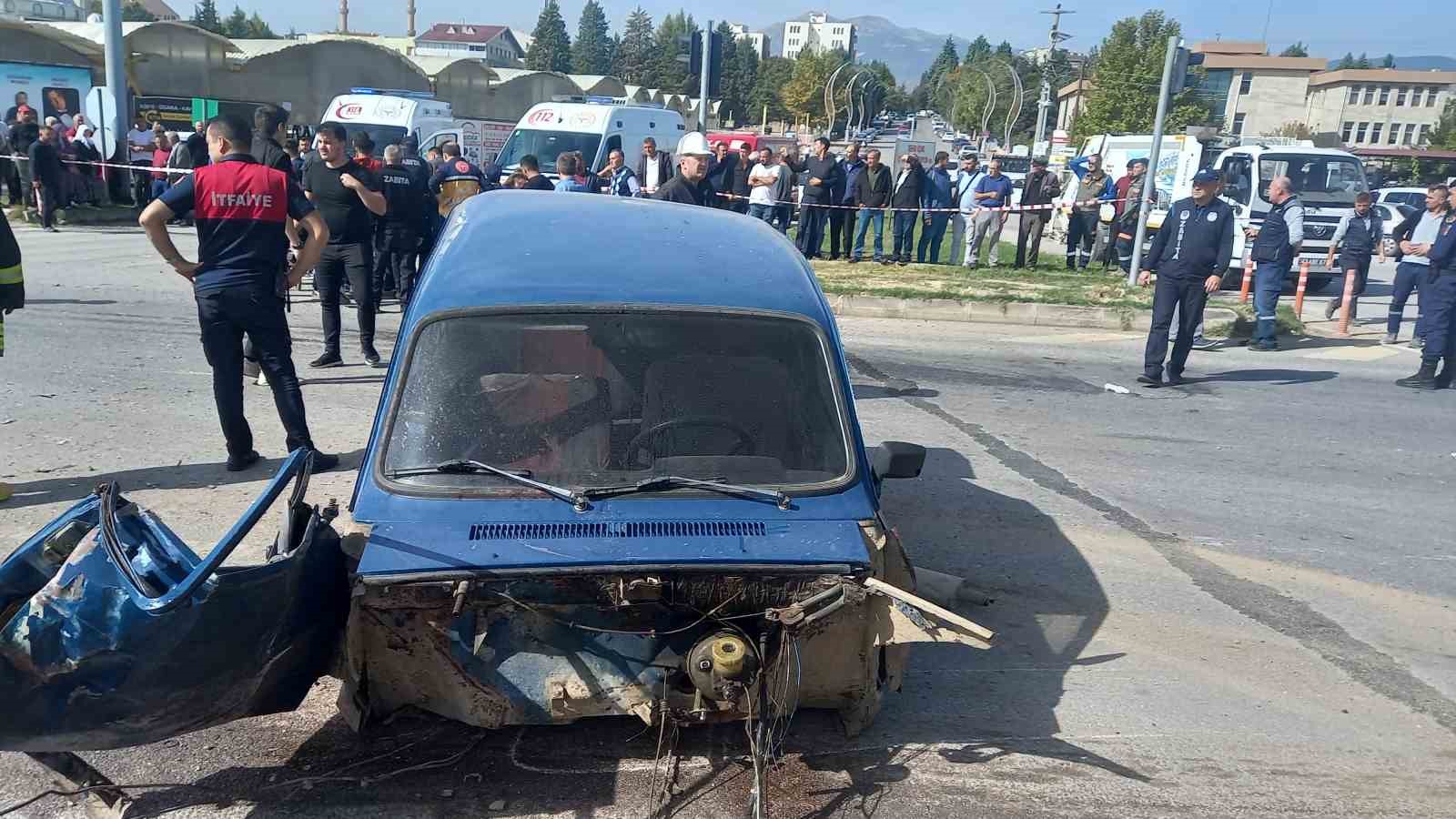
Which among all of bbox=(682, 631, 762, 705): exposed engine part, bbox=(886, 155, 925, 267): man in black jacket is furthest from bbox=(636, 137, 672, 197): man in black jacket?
bbox=(682, 631, 762, 705): exposed engine part

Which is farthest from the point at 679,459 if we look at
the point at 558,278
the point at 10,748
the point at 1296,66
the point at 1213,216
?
the point at 1296,66

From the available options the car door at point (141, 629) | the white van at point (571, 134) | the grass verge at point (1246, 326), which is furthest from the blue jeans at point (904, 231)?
the car door at point (141, 629)

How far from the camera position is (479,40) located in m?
160

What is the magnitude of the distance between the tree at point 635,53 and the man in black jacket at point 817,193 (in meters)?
89.9

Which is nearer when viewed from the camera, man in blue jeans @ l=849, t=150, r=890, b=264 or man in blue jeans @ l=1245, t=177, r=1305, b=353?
man in blue jeans @ l=1245, t=177, r=1305, b=353

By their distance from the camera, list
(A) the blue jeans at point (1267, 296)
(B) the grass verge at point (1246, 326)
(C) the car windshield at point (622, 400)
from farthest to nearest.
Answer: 1. (B) the grass verge at point (1246, 326)
2. (A) the blue jeans at point (1267, 296)
3. (C) the car windshield at point (622, 400)

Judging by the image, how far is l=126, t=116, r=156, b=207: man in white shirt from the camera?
2075 centimetres

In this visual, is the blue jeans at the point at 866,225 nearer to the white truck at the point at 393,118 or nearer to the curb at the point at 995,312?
the curb at the point at 995,312

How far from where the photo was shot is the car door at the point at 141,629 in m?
2.72

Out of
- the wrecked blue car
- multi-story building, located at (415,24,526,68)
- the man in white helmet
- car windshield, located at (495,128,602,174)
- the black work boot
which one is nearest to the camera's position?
the wrecked blue car

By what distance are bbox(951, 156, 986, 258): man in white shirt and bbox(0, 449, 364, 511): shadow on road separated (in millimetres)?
12424

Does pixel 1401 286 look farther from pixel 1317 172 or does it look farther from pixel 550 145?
pixel 550 145

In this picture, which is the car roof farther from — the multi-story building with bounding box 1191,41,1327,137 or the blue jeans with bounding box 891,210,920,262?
the multi-story building with bounding box 1191,41,1327,137

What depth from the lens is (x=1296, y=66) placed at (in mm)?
95500
